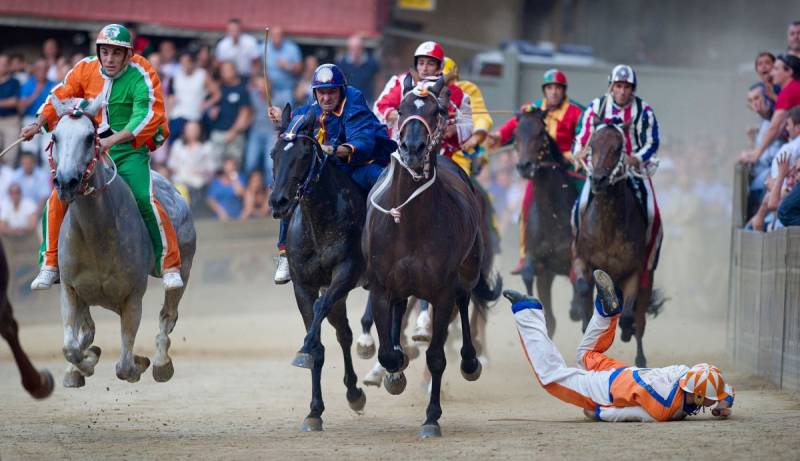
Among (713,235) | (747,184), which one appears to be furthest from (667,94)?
(747,184)

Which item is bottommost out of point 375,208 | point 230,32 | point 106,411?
point 106,411

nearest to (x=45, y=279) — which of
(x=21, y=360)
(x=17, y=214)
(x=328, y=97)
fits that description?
(x=21, y=360)

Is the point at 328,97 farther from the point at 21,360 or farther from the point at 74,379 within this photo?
the point at 21,360

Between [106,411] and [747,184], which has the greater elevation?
[747,184]

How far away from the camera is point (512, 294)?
9.41 meters

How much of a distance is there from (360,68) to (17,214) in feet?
17.5

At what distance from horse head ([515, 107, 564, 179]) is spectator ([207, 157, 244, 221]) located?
6.76 m

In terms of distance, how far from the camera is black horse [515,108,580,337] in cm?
1316

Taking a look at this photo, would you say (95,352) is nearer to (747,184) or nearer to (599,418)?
(599,418)

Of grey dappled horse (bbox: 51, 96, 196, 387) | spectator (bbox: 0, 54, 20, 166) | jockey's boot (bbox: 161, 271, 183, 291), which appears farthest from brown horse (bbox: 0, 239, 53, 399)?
spectator (bbox: 0, 54, 20, 166)

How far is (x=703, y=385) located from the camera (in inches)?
340

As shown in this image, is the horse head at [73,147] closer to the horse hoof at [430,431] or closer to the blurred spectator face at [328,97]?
the blurred spectator face at [328,97]

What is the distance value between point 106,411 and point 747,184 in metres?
6.78

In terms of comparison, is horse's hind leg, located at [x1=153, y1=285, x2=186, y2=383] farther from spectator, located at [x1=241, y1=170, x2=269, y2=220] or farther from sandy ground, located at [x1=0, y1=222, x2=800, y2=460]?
spectator, located at [x1=241, y1=170, x2=269, y2=220]
